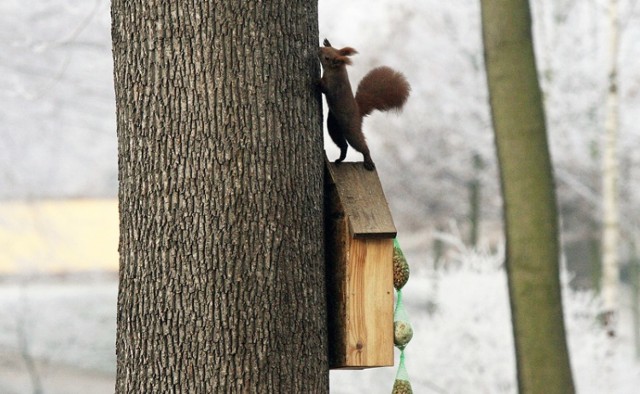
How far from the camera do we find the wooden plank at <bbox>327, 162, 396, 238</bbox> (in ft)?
5.89

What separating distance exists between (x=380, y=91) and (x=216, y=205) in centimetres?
62

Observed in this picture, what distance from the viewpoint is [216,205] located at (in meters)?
1.56

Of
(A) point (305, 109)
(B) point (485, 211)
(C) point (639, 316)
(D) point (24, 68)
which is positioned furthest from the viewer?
(B) point (485, 211)

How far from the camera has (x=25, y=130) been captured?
904 centimetres

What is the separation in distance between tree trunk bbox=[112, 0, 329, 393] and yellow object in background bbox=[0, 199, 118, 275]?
8503 millimetres

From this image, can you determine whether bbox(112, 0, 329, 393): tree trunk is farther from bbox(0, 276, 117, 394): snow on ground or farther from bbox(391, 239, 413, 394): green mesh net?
bbox(0, 276, 117, 394): snow on ground

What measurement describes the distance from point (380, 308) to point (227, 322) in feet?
1.37

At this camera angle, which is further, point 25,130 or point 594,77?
point 594,77

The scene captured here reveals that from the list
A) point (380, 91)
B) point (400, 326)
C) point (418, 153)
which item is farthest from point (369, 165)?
point (418, 153)

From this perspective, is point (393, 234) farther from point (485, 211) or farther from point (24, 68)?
point (485, 211)

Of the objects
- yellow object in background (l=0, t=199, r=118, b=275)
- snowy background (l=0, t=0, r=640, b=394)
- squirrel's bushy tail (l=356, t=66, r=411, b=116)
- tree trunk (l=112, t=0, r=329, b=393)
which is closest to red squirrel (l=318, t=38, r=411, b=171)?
squirrel's bushy tail (l=356, t=66, r=411, b=116)

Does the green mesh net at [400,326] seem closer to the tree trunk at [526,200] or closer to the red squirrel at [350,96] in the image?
the red squirrel at [350,96]

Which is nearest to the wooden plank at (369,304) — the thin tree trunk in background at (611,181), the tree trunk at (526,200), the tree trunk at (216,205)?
the tree trunk at (216,205)

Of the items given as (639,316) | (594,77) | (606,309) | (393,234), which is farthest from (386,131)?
(393,234)
